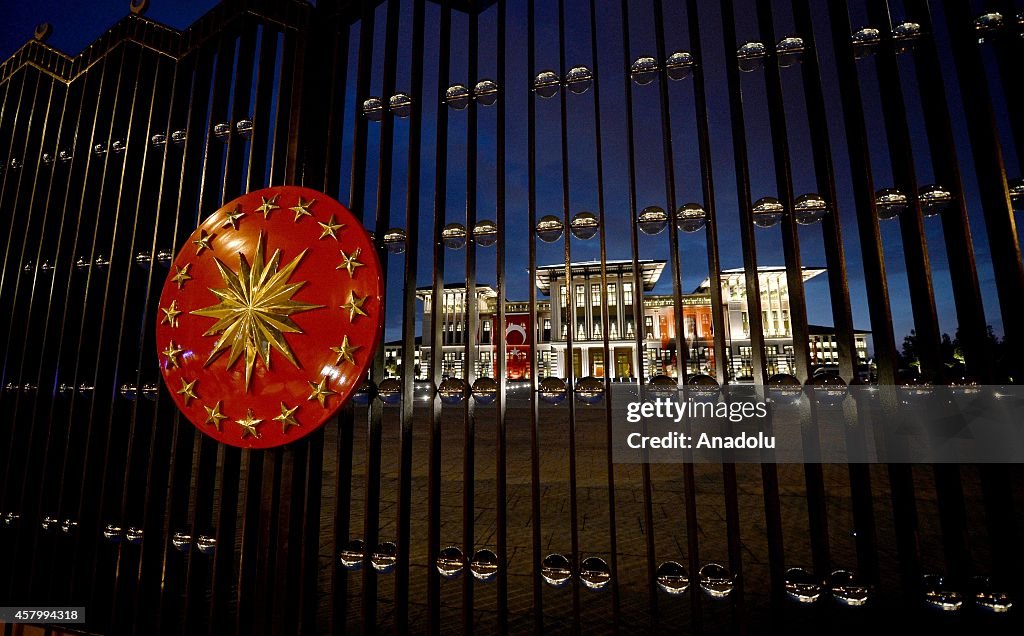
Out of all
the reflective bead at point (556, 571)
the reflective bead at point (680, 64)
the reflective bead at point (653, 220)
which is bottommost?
the reflective bead at point (556, 571)

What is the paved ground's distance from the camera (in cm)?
201

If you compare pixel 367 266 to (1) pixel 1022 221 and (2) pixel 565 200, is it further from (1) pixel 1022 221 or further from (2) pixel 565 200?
(1) pixel 1022 221

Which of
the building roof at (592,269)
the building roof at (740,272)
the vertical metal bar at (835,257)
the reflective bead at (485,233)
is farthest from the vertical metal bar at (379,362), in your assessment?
the vertical metal bar at (835,257)

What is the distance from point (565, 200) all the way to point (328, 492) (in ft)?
12.7

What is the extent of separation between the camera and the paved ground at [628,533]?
2.01 metres

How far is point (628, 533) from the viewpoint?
3043 millimetres

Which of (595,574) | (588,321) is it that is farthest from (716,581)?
(588,321)

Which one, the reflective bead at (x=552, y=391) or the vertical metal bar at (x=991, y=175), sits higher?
the vertical metal bar at (x=991, y=175)

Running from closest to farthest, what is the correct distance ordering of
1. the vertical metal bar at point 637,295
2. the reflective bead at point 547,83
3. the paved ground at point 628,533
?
1. the vertical metal bar at point 637,295
2. the reflective bead at point 547,83
3. the paved ground at point 628,533

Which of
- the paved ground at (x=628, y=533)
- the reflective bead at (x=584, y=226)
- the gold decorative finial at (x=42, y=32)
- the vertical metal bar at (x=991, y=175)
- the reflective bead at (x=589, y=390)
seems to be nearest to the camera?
the vertical metal bar at (x=991, y=175)

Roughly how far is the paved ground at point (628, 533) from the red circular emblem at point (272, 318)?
0.71 metres

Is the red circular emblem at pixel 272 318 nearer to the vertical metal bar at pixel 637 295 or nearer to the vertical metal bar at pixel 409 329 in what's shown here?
the vertical metal bar at pixel 409 329

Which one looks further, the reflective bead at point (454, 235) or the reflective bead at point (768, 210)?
the reflective bead at point (454, 235)

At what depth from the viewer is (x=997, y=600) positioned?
1.07m
